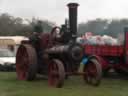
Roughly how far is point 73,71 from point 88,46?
14.5 feet

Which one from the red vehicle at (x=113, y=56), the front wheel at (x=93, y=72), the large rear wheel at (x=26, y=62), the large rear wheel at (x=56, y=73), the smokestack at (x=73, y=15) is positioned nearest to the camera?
the large rear wheel at (x=56, y=73)

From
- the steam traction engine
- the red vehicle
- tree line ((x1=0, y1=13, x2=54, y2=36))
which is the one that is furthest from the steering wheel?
tree line ((x1=0, y1=13, x2=54, y2=36))

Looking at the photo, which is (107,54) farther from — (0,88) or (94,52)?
(0,88)

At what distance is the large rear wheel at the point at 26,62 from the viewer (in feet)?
45.6

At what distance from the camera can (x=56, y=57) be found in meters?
13.3

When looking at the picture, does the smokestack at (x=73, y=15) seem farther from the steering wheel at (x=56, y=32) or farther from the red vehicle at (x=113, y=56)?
the red vehicle at (x=113, y=56)

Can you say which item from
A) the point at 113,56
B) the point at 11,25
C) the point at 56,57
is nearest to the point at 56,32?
the point at 56,57

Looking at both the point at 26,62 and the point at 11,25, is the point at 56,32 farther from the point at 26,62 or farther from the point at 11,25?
the point at 11,25

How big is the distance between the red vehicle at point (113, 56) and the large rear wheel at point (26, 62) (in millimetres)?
2790

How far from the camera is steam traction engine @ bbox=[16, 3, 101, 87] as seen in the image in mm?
12404

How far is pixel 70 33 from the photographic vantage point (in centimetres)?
1289

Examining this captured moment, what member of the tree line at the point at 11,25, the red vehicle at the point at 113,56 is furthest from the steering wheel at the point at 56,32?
the tree line at the point at 11,25

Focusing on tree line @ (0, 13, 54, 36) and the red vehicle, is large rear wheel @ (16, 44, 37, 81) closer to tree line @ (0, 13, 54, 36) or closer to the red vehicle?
the red vehicle

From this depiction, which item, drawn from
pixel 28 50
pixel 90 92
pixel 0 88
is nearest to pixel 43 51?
pixel 28 50
